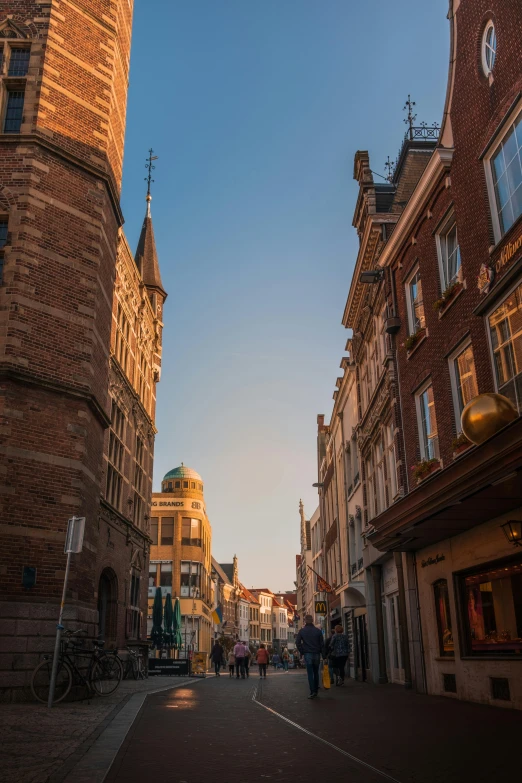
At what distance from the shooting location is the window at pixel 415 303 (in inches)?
656

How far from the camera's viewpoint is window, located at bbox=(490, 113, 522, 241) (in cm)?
1123

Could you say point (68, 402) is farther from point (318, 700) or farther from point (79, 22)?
point (79, 22)

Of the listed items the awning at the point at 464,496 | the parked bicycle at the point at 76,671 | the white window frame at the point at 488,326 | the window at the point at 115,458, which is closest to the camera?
the awning at the point at 464,496

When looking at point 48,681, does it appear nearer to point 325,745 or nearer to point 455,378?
point 325,745

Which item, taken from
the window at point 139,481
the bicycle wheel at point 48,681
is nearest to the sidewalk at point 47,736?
the bicycle wheel at point 48,681

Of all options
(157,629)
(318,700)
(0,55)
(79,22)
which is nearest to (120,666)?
(318,700)

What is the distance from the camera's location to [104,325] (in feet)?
57.3

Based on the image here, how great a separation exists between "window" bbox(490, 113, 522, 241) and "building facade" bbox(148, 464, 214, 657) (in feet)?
187

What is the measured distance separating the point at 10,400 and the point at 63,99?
8023mm

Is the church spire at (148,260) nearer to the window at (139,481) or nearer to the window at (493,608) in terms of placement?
the window at (139,481)

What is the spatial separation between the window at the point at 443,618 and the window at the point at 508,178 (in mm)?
7297

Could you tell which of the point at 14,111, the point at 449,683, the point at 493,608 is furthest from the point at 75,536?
the point at 14,111

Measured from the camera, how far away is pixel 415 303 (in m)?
17.2

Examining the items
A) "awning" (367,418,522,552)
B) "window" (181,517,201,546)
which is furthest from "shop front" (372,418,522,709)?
"window" (181,517,201,546)
